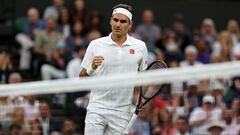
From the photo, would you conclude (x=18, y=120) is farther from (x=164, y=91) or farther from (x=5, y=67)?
(x=5, y=67)

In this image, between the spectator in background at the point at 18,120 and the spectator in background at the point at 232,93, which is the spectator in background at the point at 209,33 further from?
the spectator in background at the point at 18,120

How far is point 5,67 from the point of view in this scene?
68.8 ft

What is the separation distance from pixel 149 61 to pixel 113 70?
8773mm

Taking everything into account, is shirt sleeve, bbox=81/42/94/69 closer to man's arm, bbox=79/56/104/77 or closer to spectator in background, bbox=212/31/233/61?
man's arm, bbox=79/56/104/77

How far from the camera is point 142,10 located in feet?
84.2

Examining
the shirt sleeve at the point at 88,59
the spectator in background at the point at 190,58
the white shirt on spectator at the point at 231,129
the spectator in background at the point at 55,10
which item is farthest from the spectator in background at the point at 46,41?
the shirt sleeve at the point at 88,59

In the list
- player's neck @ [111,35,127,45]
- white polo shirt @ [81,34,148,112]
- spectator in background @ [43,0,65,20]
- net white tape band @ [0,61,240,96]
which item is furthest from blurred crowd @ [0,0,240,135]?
player's neck @ [111,35,127,45]

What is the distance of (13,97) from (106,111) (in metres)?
1.60

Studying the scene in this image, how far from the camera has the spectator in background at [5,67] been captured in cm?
2061

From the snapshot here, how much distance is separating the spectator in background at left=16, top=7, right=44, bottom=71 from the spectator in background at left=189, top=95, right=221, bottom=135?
28.5 feet

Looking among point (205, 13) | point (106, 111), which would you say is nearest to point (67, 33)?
point (205, 13)

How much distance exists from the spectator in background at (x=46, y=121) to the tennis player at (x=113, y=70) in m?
1.27

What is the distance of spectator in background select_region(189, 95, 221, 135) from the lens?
45.3 ft

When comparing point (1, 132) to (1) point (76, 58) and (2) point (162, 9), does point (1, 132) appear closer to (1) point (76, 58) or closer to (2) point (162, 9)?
(1) point (76, 58)
